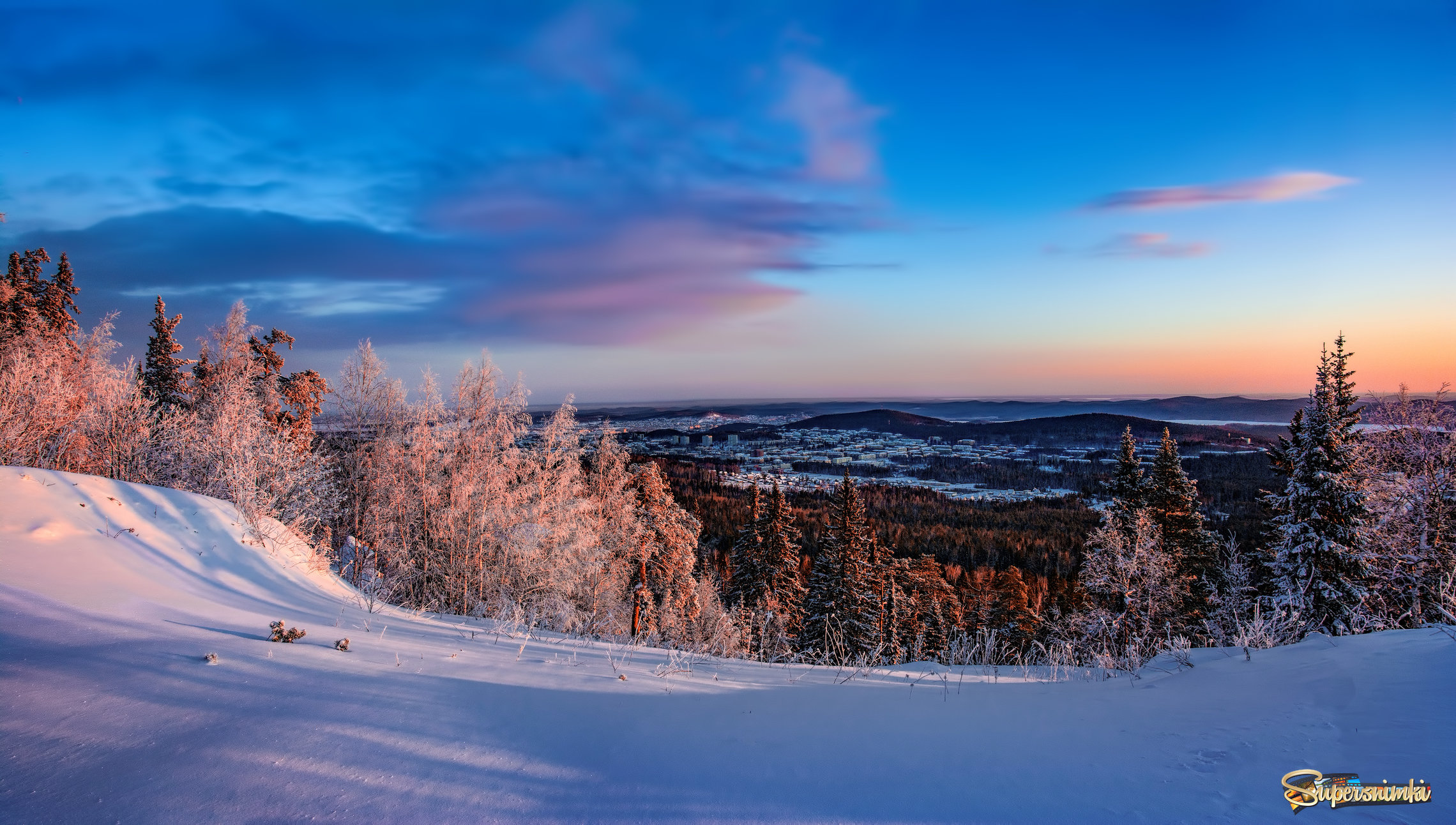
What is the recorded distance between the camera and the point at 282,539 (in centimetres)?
923

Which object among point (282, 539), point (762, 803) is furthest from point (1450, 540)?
point (282, 539)

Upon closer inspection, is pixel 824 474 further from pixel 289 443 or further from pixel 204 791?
pixel 204 791

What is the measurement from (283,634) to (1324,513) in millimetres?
24566

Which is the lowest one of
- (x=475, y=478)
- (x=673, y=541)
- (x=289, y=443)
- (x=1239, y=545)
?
(x=1239, y=545)

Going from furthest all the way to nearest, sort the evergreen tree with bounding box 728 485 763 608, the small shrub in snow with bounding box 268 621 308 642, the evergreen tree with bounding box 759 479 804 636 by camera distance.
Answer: the evergreen tree with bounding box 759 479 804 636 → the evergreen tree with bounding box 728 485 763 608 → the small shrub in snow with bounding box 268 621 308 642

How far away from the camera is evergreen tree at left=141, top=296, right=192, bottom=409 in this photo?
25312 millimetres

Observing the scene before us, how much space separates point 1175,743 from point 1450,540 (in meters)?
19.3

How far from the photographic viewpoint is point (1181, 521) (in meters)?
23.5

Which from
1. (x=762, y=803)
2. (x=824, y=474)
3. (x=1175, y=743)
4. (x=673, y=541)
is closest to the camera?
(x=762, y=803)

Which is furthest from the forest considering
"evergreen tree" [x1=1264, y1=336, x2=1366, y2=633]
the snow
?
the snow

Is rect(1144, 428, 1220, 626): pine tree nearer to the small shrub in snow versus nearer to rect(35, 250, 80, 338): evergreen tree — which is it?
the small shrub in snow

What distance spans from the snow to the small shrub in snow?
10 centimetres

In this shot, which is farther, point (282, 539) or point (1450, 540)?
point (1450, 540)

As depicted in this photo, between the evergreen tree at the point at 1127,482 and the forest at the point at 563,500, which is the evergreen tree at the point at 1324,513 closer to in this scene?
the forest at the point at 563,500
